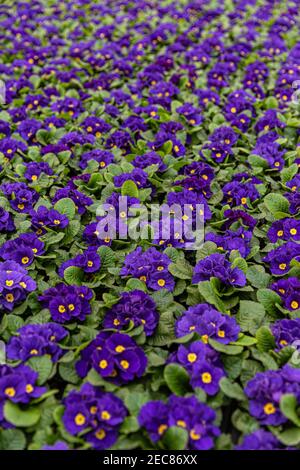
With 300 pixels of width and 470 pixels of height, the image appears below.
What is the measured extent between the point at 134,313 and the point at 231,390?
0.60 metres

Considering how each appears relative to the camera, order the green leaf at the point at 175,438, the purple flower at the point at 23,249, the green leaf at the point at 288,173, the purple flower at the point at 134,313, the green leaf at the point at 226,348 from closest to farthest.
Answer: the green leaf at the point at 175,438 → the green leaf at the point at 226,348 → the purple flower at the point at 134,313 → the purple flower at the point at 23,249 → the green leaf at the point at 288,173

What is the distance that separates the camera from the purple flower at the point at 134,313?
8.32 feet

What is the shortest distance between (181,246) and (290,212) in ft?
2.48

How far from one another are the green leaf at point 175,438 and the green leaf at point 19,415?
535 mm

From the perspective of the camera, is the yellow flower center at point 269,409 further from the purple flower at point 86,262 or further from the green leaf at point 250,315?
the purple flower at point 86,262

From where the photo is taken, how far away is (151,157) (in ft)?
→ 12.3

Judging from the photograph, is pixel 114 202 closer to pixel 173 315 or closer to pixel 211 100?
pixel 173 315

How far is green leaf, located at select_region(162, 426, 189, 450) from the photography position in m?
2.05

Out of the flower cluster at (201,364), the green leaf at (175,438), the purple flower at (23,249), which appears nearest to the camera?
the green leaf at (175,438)

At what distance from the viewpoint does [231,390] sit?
7.36 feet

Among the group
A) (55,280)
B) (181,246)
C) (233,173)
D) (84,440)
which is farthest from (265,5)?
(84,440)

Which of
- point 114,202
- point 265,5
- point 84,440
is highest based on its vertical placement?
point 265,5

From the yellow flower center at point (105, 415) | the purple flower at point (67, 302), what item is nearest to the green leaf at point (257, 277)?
the purple flower at point (67, 302)

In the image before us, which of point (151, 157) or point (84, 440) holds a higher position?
point (151, 157)
